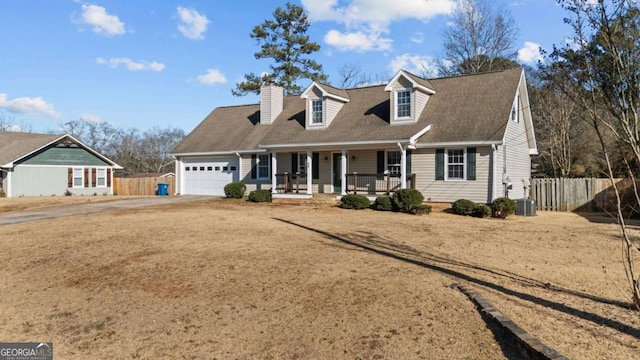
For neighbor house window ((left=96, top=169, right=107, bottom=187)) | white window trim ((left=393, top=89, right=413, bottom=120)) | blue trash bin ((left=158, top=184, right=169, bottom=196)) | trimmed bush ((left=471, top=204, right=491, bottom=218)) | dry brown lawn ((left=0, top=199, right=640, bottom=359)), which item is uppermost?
white window trim ((left=393, top=89, right=413, bottom=120))

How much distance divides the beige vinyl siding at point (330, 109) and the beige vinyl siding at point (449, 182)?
543cm

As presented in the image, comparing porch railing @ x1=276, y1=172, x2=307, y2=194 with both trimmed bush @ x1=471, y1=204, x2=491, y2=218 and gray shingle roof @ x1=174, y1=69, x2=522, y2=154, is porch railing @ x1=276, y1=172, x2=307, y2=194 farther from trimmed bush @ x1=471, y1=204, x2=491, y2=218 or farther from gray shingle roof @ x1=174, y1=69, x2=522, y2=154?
trimmed bush @ x1=471, y1=204, x2=491, y2=218

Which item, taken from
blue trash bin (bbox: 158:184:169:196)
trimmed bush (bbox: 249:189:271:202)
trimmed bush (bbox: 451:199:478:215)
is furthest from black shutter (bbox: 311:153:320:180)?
blue trash bin (bbox: 158:184:169:196)

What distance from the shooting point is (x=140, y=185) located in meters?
32.3

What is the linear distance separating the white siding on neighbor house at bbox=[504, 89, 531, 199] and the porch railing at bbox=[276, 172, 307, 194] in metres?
9.70

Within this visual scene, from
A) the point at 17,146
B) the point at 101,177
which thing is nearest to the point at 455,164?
the point at 101,177

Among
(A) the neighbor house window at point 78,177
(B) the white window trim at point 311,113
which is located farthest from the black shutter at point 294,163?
(A) the neighbor house window at point 78,177

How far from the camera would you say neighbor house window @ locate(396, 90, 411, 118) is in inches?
804

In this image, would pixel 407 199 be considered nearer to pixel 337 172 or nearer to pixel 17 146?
pixel 337 172

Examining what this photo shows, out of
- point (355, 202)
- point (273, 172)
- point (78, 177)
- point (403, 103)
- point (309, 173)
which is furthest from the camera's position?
point (78, 177)

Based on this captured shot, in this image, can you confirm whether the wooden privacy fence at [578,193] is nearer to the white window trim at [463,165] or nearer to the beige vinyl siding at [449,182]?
the beige vinyl siding at [449,182]

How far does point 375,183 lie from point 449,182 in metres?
3.56

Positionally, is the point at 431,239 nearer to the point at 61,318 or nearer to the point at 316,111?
the point at 61,318

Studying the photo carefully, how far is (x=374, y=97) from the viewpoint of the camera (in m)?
23.6
